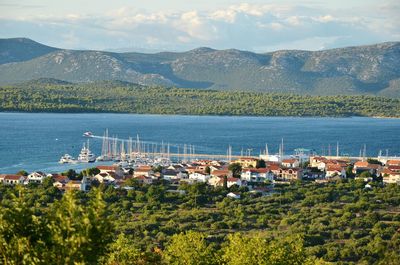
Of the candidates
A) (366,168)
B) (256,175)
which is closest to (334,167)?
(366,168)

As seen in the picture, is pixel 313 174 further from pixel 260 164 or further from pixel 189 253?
pixel 189 253

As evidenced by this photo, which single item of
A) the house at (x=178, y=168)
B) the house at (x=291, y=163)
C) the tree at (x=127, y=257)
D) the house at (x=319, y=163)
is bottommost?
the house at (x=291, y=163)

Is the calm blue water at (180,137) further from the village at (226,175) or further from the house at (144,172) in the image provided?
the village at (226,175)

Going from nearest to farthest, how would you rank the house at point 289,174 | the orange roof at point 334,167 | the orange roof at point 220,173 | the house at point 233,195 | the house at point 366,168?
the house at point 233,195 < the orange roof at point 220,173 < the house at point 289,174 < the orange roof at point 334,167 < the house at point 366,168

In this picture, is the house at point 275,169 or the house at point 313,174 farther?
the house at point 313,174

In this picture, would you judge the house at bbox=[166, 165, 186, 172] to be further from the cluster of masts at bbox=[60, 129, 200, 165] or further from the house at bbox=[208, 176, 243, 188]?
the cluster of masts at bbox=[60, 129, 200, 165]

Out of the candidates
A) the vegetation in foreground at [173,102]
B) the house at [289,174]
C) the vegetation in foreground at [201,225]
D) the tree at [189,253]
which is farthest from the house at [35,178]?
the vegetation in foreground at [173,102]

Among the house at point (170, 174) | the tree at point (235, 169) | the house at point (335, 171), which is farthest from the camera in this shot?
the house at point (335, 171)
